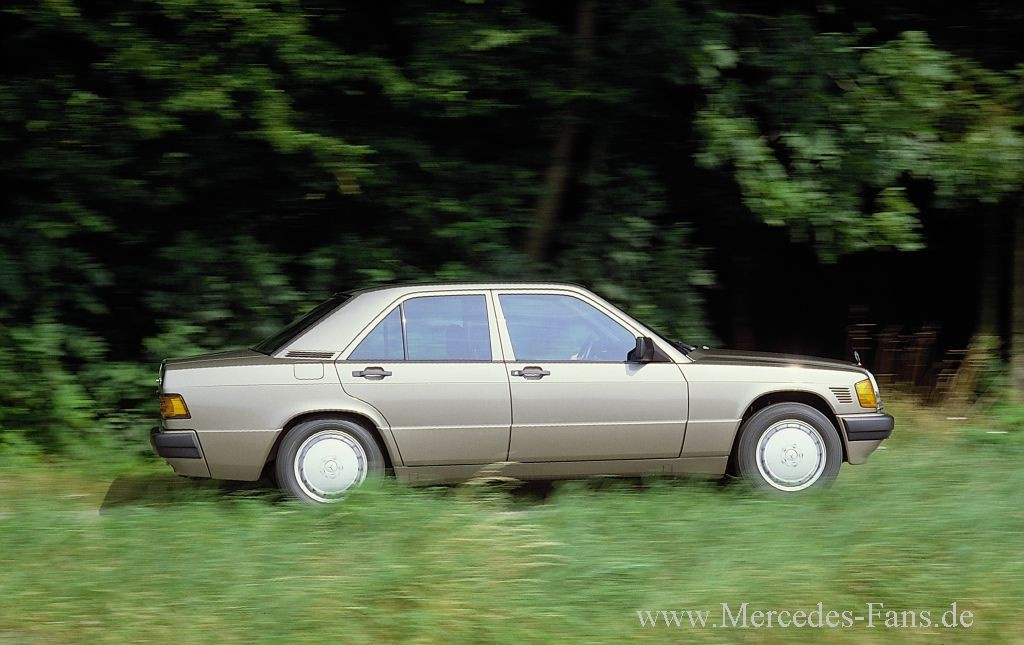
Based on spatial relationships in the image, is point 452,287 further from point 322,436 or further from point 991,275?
point 991,275

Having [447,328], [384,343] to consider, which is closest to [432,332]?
[447,328]

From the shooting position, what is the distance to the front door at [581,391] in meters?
6.89

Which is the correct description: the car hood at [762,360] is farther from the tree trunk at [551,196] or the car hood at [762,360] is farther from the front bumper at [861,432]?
the tree trunk at [551,196]

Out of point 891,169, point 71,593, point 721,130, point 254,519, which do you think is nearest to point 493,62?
point 721,130

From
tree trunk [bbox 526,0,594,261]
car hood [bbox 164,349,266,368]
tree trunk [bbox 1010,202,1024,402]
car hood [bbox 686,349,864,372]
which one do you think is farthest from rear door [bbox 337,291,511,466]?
tree trunk [bbox 1010,202,1024,402]

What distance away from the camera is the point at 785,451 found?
7102mm

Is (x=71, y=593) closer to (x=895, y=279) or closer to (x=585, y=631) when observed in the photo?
(x=585, y=631)

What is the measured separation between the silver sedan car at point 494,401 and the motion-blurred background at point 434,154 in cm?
285

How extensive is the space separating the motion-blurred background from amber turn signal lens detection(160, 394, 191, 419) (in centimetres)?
307

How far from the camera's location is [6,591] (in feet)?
17.2

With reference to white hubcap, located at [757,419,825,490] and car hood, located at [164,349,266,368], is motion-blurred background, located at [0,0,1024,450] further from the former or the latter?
white hubcap, located at [757,419,825,490]

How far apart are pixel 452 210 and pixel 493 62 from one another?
134 cm

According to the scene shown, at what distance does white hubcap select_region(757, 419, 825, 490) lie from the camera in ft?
23.3

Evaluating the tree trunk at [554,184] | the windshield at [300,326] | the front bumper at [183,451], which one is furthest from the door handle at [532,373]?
the tree trunk at [554,184]
